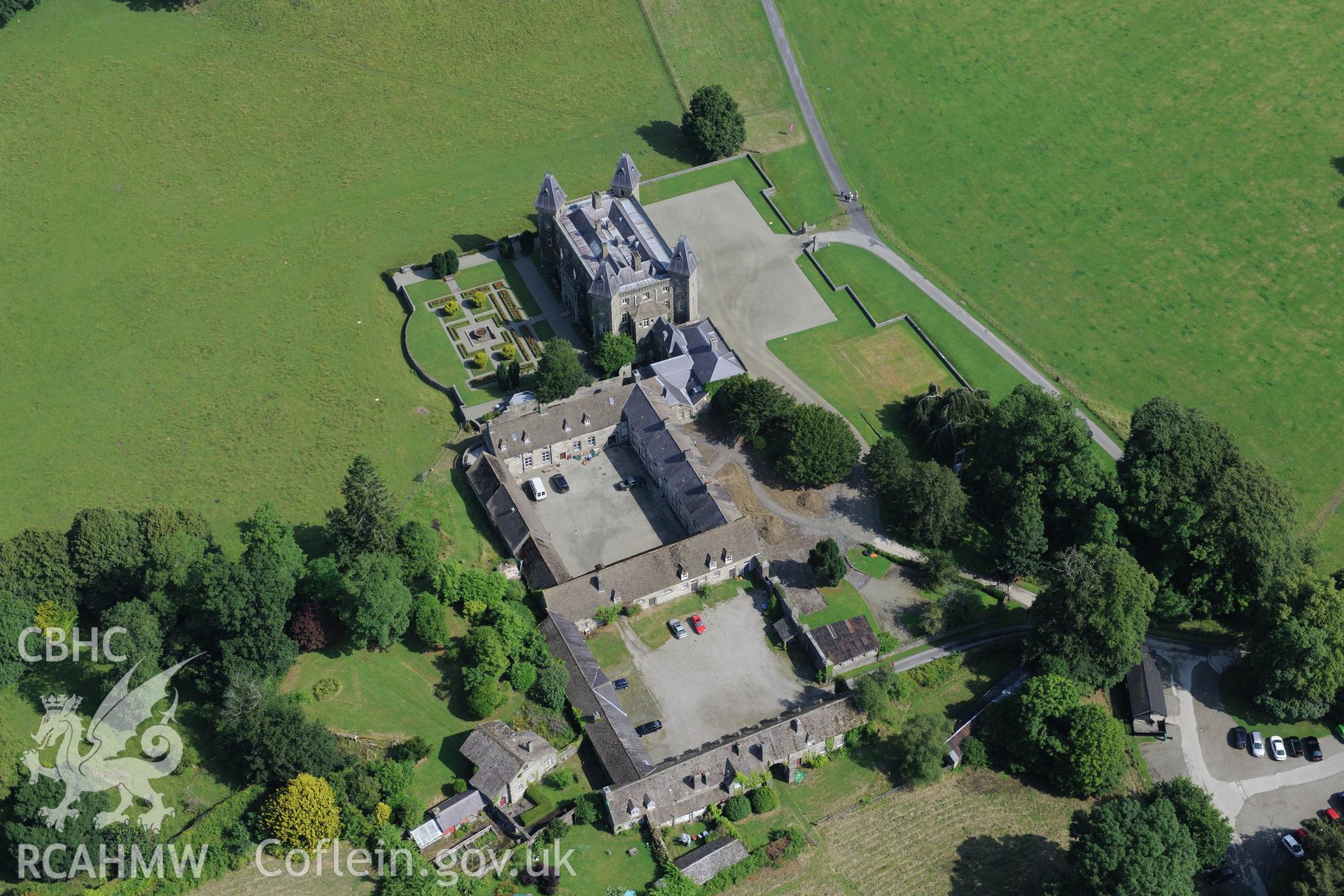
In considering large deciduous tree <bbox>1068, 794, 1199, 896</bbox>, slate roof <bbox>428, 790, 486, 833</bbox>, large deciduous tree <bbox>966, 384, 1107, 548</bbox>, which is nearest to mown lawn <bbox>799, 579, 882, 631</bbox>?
large deciduous tree <bbox>966, 384, 1107, 548</bbox>

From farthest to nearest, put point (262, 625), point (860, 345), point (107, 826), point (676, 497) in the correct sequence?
point (860, 345), point (676, 497), point (262, 625), point (107, 826)

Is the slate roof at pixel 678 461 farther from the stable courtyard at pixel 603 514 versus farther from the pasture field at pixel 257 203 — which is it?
the pasture field at pixel 257 203

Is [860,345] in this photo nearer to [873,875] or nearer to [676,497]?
[676,497]

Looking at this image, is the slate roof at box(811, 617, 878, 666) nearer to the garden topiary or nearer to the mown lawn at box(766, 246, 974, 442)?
the garden topiary

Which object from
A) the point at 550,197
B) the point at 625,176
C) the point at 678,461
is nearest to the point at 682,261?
the point at 625,176

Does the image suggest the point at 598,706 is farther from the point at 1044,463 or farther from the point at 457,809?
the point at 1044,463

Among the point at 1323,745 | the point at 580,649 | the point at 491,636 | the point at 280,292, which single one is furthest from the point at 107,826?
the point at 1323,745
